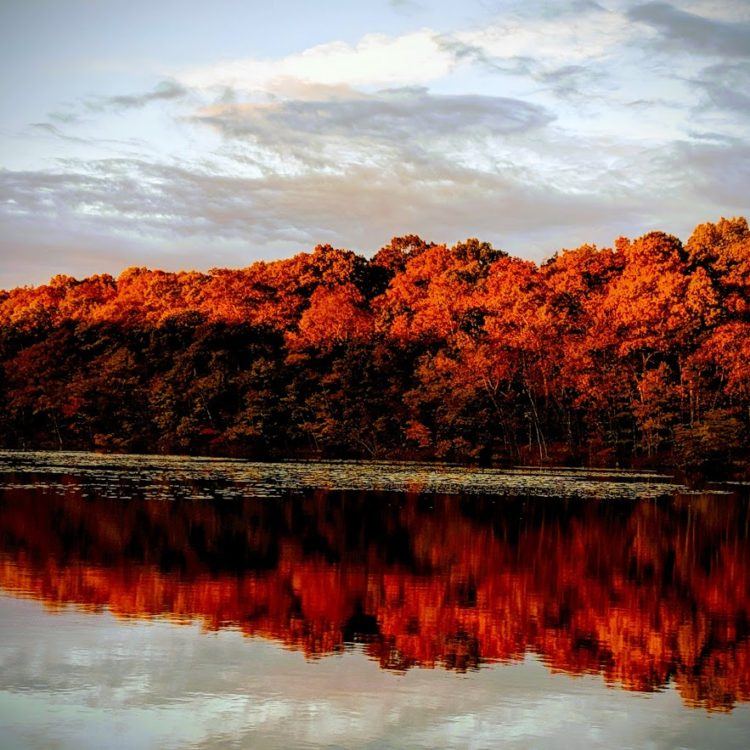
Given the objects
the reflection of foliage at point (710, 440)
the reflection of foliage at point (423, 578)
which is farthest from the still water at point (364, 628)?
the reflection of foliage at point (710, 440)

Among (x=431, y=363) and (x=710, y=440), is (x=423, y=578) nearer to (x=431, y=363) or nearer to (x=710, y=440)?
(x=710, y=440)

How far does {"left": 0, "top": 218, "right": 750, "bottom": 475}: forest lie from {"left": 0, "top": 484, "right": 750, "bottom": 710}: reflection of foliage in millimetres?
30480

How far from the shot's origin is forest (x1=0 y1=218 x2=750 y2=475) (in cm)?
5897

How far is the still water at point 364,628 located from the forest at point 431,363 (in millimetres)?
32017

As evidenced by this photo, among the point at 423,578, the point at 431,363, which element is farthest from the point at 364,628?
the point at 431,363

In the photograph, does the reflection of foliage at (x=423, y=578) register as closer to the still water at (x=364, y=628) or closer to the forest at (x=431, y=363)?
the still water at (x=364, y=628)

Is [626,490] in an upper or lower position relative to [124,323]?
lower

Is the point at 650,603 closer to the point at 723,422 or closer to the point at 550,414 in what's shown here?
the point at 723,422

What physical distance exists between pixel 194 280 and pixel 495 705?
255 ft

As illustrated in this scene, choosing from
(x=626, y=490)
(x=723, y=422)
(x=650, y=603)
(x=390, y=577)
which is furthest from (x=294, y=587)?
(x=723, y=422)

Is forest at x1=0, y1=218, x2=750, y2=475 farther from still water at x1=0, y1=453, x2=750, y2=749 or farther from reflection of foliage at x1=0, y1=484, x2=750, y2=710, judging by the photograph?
still water at x1=0, y1=453, x2=750, y2=749

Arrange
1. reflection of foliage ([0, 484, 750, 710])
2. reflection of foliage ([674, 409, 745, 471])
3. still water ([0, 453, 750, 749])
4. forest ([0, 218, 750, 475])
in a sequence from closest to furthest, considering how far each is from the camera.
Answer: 1. still water ([0, 453, 750, 749])
2. reflection of foliage ([0, 484, 750, 710])
3. reflection of foliage ([674, 409, 745, 471])
4. forest ([0, 218, 750, 475])

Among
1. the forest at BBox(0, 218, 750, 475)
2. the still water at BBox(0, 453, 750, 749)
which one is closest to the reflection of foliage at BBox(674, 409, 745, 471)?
the forest at BBox(0, 218, 750, 475)

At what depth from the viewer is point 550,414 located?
66.4 meters
